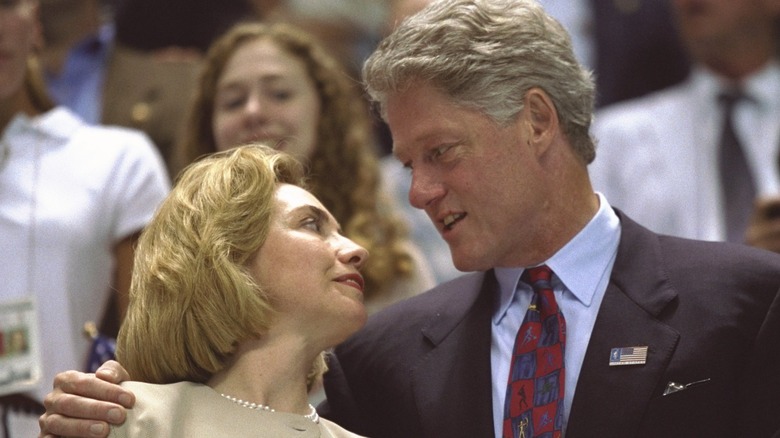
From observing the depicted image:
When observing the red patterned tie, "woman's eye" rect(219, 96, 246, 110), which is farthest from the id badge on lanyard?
the red patterned tie

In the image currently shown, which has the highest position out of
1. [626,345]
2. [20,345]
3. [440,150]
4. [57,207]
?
[440,150]

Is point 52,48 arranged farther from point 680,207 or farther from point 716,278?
point 716,278

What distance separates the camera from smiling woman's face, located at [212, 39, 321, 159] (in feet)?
14.6

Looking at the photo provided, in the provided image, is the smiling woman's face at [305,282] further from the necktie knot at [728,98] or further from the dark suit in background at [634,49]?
the dark suit in background at [634,49]

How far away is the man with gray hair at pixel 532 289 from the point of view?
2900 mm

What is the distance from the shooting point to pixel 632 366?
294 cm

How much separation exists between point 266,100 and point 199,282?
1677mm

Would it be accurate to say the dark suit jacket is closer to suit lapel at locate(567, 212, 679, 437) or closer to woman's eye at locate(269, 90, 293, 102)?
suit lapel at locate(567, 212, 679, 437)

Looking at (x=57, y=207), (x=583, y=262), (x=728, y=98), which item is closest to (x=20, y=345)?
(x=57, y=207)

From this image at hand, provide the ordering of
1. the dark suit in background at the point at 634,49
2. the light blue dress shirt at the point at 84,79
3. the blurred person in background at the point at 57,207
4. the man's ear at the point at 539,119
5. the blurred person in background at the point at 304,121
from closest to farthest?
the man's ear at the point at 539,119
the blurred person in background at the point at 57,207
the blurred person in background at the point at 304,121
the light blue dress shirt at the point at 84,79
the dark suit in background at the point at 634,49

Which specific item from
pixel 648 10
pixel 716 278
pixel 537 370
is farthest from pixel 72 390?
pixel 648 10

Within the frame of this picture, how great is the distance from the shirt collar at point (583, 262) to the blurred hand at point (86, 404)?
91 cm

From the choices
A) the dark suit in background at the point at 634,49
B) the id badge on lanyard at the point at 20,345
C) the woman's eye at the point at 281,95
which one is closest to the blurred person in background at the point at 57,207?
the id badge on lanyard at the point at 20,345

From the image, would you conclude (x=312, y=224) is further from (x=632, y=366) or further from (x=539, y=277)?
(x=632, y=366)
